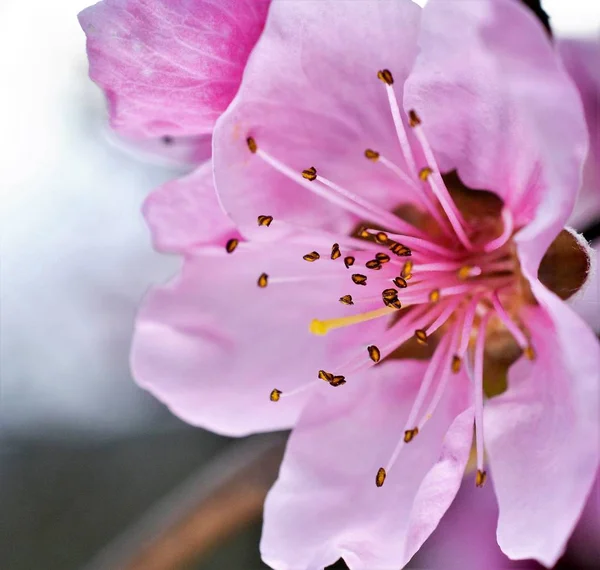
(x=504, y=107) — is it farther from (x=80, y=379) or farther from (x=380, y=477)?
(x=80, y=379)

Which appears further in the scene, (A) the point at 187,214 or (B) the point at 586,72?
(A) the point at 187,214

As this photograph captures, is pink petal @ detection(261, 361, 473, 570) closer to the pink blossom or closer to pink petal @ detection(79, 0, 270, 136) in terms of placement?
the pink blossom

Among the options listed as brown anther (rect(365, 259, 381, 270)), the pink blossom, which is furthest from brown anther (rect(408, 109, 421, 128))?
brown anther (rect(365, 259, 381, 270))

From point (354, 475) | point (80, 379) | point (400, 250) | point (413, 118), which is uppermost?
point (413, 118)

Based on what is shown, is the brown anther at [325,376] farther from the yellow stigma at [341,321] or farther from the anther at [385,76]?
the anther at [385,76]

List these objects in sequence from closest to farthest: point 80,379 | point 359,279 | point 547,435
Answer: point 547,435, point 359,279, point 80,379

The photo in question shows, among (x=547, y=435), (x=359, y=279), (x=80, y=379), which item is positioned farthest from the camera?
(x=80, y=379)

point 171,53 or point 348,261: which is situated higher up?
point 171,53

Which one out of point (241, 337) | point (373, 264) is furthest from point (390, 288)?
point (241, 337)
